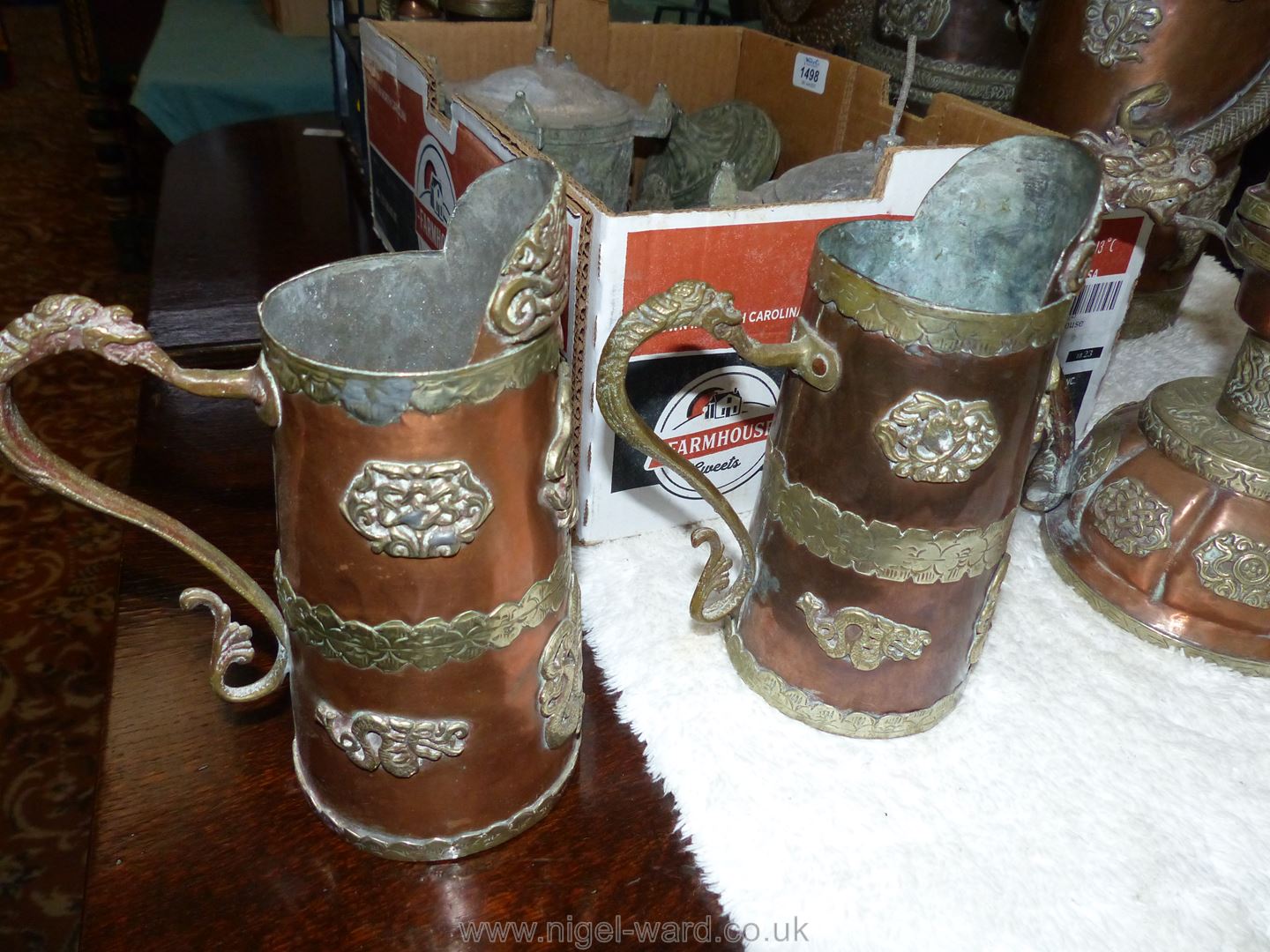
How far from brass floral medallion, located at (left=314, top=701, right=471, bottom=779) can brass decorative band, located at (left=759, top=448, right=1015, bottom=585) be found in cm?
23

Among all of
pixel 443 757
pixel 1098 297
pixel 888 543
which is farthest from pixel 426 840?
pixel 1098 297

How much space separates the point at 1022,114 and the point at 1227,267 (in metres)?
0.56

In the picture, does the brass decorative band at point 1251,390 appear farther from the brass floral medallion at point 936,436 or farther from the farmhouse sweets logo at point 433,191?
the farmhouse sweets logo at point 433,191

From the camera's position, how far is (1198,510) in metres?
0.72

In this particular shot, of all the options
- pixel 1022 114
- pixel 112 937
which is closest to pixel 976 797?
pixel 112 937

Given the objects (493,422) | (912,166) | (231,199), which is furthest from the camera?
(231,199)

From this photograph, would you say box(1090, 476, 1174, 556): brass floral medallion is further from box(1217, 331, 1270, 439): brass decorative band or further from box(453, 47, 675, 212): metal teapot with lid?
box(453, 47, 675, 212): metal teapot with lid

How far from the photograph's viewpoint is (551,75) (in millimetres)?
1023

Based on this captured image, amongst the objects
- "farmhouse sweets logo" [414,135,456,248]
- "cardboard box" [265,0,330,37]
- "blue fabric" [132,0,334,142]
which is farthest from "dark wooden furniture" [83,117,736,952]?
"cardboard box" [265,0,330,37]

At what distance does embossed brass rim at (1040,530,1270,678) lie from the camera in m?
0.72

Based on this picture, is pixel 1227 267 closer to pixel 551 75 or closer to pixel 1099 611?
pixel 1099 611

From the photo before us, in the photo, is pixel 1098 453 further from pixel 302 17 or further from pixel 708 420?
pixel 302 17

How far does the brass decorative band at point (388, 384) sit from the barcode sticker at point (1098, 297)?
623 millimetres

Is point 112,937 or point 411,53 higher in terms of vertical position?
point 411,53
